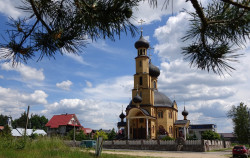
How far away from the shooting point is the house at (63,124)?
5531 centimetres

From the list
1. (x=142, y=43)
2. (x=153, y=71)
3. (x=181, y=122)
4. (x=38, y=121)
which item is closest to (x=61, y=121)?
(x=153, y=71)

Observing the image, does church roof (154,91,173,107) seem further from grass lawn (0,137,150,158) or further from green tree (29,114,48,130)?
green tree (29,114,48,130)

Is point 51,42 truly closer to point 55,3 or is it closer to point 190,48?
point 55,3

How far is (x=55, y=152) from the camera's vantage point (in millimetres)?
10062

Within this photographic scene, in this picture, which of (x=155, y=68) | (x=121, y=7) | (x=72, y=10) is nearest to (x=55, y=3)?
(x=72, y=10)

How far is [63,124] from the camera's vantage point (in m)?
55.0

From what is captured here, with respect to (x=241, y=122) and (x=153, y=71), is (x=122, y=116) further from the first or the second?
(x=241, y=122)

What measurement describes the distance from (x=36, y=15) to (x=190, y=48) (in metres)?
2.52

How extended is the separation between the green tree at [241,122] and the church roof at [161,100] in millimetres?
12172

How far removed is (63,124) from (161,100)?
2480 cm

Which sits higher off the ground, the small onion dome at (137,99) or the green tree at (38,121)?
the small onion dome at (137,99)

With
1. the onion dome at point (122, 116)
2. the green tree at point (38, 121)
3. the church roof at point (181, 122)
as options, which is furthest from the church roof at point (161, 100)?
the green tree at point (38, 121)

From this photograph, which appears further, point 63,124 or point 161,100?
point 63,124

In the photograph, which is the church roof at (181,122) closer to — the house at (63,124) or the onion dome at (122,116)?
the onion dome at (122,116)
